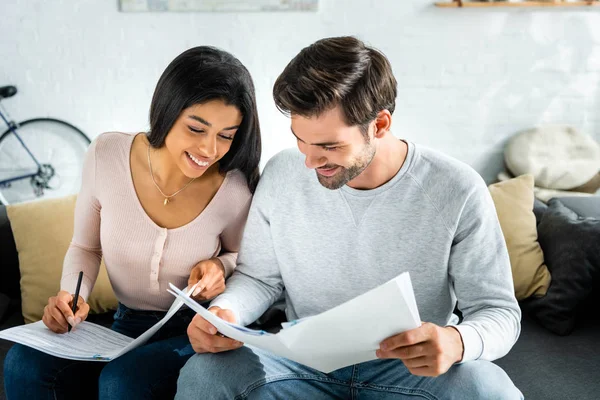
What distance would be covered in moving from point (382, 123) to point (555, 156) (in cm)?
243

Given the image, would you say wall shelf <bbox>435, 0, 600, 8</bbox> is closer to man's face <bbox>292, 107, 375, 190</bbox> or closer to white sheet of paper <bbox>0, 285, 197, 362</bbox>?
man's face <bbox>292, 107, 375, 190</bbox>

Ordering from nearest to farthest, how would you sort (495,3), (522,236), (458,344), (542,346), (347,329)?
(347,329) < (458,344) < (542,346) < (522,236) < (495,3)

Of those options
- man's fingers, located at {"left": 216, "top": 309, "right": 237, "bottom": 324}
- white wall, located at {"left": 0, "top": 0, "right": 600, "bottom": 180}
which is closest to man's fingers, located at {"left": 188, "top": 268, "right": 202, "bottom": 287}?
man's fingers, located at {"left": 216, "top": 309, "right": 237, "bottom": 324}

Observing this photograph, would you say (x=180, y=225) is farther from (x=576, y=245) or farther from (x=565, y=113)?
(x=565, y=113)

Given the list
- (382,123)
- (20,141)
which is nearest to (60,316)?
(382,123)

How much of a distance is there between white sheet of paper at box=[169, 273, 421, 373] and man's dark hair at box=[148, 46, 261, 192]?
0.46m

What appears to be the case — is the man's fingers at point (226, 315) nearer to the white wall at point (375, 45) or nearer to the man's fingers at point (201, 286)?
the man's fingers at point (201, 286)

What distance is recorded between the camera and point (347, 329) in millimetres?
1050

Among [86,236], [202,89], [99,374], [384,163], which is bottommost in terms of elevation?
[99,374]

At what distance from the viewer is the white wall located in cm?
343

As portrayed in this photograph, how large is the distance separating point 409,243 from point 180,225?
52cm

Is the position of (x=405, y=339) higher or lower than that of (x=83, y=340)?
higher

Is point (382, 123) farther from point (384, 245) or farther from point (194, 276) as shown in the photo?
point (194, 276)

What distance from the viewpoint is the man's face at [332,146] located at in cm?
128
